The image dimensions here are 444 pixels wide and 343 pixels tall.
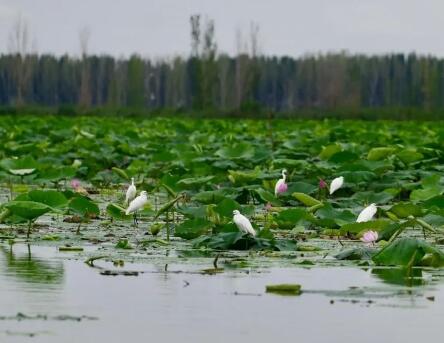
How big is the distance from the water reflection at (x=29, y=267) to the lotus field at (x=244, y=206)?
0.69 feet

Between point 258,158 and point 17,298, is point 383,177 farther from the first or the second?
point 17,298

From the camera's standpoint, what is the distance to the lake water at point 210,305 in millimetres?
3643

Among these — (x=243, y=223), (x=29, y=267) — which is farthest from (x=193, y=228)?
(x=29, y=267)

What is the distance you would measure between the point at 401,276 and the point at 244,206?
5.54 ft

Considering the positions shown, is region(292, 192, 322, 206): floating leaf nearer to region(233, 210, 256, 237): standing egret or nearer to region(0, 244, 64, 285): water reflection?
region(233, 210, 256, 237): standing egret

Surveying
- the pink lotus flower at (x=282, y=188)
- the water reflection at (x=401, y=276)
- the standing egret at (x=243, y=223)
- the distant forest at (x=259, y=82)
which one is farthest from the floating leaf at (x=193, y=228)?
the distant forest at (x=259, y=82)

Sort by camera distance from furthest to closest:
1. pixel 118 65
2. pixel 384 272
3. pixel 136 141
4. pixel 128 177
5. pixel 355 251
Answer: pixel 118 65 < pixel 136 141 < pixel 128 177 < pixel 355 251 < pixel 384 272

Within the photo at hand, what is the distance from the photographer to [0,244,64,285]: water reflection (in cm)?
473

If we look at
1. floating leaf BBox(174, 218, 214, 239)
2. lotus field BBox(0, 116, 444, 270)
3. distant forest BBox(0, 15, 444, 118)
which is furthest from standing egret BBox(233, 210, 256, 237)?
distant forest BBox(0, 15, 444, 118)

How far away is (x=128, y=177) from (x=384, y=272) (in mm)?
4819

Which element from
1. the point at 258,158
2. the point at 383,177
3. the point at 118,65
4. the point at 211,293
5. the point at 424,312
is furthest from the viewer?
the point at 118,65

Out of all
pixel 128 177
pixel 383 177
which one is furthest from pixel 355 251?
pixel 128 177

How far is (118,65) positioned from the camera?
7312 centimetres

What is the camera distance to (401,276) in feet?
15.8
